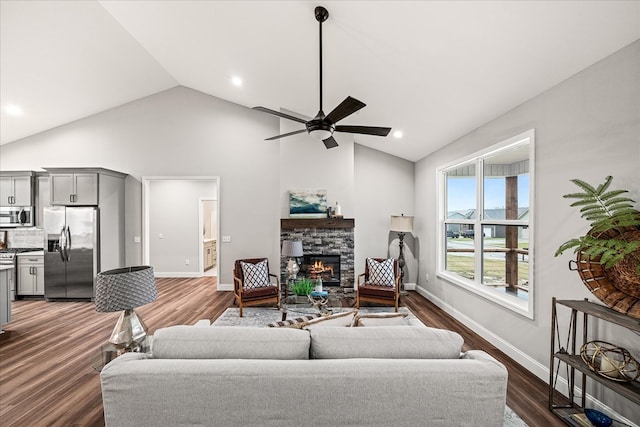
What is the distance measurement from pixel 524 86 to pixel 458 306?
291 cm

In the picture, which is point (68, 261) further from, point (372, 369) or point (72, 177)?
point (372, 369)

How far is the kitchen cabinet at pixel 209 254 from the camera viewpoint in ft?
Answer: 23.9

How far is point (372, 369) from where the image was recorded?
1.41 meters

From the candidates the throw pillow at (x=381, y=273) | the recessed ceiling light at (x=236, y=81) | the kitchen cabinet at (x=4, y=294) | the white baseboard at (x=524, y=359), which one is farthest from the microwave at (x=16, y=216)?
the white baseboard at (x=524, y=359)

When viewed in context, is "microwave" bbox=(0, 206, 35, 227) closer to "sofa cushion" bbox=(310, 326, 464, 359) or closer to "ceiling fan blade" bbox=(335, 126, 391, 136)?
"ceiling fan blade" bbox=(335, 126, 391, 136)

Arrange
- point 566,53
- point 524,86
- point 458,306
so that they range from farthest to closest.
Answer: point 458,306
point 524,86
point 566,53

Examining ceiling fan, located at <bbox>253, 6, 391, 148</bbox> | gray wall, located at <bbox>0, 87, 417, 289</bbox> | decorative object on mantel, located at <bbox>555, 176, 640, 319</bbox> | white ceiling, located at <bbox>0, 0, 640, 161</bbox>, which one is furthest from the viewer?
gray wall, located at <bbox>0, 87, 417, 289</bbox>

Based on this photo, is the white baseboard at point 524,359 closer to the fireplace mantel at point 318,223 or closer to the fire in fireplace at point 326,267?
the fire in fireplace at point 326,267

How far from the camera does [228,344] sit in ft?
5.12

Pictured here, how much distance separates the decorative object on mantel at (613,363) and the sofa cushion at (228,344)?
1847 millimetres

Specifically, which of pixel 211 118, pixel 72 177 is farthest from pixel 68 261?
pixel 211 118

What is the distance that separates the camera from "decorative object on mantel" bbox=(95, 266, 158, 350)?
188 centimetres

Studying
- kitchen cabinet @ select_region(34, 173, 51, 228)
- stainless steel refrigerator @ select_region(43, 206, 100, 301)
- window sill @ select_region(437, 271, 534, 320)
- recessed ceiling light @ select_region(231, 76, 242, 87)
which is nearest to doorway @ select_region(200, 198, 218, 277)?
stainless steel refrigerator @ select_region(43, 206, 100, 301)

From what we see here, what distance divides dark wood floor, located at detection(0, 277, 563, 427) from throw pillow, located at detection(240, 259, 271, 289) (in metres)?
0.63
